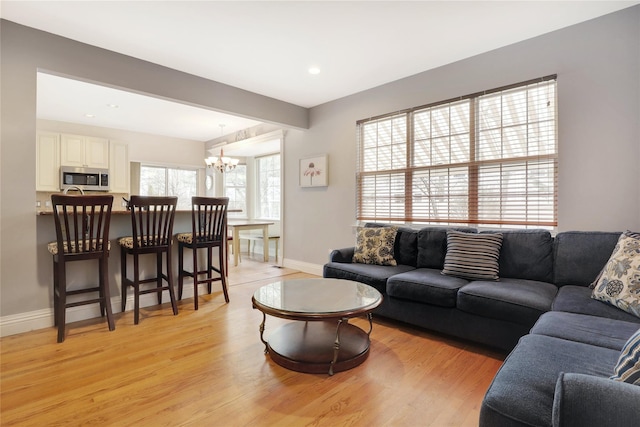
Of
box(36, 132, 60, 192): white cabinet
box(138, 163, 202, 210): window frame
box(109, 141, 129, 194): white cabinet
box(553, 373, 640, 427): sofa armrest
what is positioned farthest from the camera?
box(138, 163, 202, 210): window frame

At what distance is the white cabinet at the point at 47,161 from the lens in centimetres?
520

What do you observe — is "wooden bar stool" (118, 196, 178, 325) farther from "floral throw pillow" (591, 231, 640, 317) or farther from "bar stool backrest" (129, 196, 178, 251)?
"floral throw pillow" (591, 231, 640, 317)

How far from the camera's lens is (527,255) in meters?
2.66

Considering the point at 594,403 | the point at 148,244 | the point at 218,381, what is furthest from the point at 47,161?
the point at 594,403

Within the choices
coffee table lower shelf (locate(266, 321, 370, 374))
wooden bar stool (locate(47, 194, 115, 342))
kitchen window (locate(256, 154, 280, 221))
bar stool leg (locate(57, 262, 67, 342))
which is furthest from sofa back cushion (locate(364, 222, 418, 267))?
kitchen window (locate(256, 154, 280, 221))

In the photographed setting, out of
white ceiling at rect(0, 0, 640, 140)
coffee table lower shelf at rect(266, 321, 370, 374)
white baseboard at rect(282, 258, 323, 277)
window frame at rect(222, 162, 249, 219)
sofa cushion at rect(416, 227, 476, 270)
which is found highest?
white ceiling at rect(0, 0, 640, 140)

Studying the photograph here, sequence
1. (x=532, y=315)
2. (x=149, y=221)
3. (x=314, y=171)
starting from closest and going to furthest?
(x=532, y=315), (x=149, y=221), (x=314, y=171)

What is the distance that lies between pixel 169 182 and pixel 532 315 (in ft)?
23.0

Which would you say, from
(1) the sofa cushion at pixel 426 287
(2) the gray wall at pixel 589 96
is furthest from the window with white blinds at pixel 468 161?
(1) the sofa cushion at pixel 426 287

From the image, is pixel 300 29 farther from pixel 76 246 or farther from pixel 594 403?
pixel 594 403

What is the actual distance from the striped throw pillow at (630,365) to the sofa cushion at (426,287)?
1.42 metres

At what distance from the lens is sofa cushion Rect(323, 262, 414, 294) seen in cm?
289

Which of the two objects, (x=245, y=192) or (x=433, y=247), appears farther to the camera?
(x=245, y=192)

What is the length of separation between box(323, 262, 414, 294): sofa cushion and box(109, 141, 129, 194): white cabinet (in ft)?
16.1
